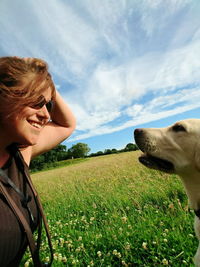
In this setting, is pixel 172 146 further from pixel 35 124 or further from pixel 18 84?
pixel 18 84

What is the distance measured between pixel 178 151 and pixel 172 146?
12cm

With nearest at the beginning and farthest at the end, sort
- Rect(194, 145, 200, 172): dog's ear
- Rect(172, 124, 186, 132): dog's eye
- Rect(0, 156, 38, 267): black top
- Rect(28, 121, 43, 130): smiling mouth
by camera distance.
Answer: Rect(0, 156, 38, 267): black top < Rect(28, 121, 43, 130): smiling mouth < Rect(194, 145, 200, 172): dog's ear < Rect(172, 124, 186, 132): dog's eye

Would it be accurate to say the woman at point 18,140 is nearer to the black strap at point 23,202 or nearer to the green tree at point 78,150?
the black strap at point 23,202

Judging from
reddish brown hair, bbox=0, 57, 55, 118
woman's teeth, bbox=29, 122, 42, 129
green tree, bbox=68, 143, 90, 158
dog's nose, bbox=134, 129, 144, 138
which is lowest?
green tree, bbox=68, 143, 90, 158

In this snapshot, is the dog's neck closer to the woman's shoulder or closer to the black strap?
the black strap

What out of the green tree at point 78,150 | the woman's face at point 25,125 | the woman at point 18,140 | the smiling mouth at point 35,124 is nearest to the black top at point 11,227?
the woman at point 18,140

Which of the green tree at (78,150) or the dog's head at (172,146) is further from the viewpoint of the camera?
the green tree at (78,150)

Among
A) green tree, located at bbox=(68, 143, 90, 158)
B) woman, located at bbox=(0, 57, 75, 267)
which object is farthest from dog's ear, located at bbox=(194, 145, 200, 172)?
green tree, located at bbox=(68, 143, 90, 158)

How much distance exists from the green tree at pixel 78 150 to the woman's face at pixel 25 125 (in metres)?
107

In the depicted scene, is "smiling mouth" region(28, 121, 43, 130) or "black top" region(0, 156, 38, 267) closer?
"black top" region(0, 156, 38, 267)

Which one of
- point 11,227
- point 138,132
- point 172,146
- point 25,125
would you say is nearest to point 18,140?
point 25,125

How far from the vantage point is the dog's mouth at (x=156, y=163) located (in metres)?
3.18

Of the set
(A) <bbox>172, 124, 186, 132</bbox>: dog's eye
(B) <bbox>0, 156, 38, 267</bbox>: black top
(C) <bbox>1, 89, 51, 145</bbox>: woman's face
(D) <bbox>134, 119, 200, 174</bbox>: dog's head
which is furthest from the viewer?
(A) <bbox>172, 124, 186, 132</bbox>: dog's eye

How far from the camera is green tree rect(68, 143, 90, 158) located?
366 feet
